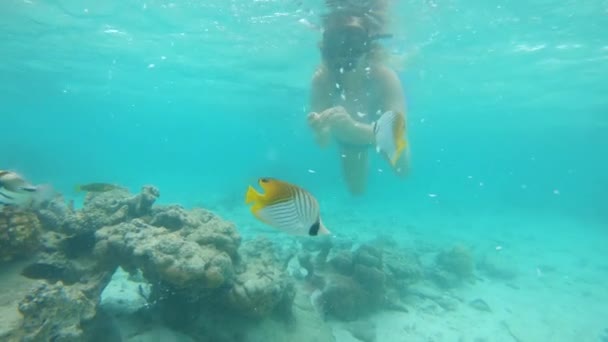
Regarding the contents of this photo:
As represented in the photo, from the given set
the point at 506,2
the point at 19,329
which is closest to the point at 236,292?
the point at 19,329

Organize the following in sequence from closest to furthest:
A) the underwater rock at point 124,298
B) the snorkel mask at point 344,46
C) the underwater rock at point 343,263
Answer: the underwater rock at point 124,298, the underwater rock at point 343,263, the snorkel mask at point 344,46

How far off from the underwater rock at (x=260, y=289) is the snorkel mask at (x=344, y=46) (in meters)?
6.83

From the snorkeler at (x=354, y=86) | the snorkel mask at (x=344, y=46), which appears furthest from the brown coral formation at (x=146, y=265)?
the snorkel mask at (x=344, y=46)

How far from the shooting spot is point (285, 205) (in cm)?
196

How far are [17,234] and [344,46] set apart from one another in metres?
8.89

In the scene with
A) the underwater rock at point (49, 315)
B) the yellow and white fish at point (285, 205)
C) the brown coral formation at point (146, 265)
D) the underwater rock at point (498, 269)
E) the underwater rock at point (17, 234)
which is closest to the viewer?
the yellow and white fish at point (285, 205)

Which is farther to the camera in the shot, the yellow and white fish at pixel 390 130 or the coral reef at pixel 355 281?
the coral reef at pixel 355 281

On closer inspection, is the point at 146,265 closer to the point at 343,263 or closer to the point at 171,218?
the point at 171,218

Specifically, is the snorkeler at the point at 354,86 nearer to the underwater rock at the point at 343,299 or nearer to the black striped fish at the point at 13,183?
the underwater rock at the point at 343,299

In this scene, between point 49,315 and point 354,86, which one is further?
point 354,86

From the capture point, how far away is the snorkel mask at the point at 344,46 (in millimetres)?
10555

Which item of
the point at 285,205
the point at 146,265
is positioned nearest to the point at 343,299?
the point at 146,265

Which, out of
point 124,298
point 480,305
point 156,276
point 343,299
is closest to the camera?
point 156,276

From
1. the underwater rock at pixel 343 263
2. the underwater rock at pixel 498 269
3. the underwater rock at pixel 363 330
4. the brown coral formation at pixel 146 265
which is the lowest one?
the underwater rock at pixel 498 269
